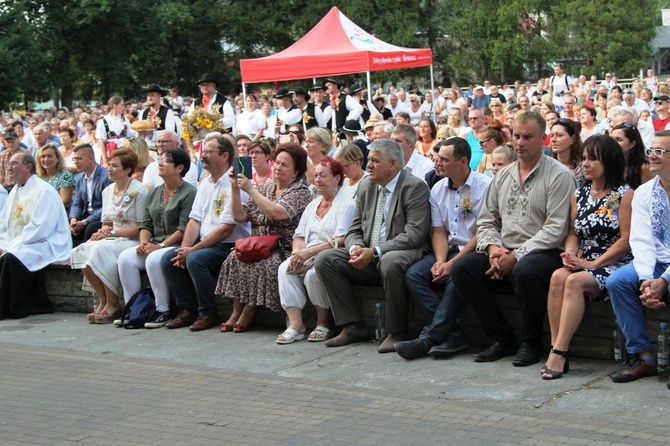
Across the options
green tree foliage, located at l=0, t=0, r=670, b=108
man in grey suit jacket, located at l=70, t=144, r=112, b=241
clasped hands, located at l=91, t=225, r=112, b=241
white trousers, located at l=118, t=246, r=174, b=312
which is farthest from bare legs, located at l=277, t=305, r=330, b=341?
green tree foliage, located at l=0, t=0, r=670, b=108

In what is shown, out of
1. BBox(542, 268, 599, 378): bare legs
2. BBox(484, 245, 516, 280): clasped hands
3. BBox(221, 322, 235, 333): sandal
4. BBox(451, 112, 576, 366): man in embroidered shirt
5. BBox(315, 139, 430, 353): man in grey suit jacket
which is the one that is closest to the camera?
BBox(542, 268, 599, 378): bare legs

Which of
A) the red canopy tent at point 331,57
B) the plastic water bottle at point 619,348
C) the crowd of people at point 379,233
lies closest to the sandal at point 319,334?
the crowd of people at point 379,233

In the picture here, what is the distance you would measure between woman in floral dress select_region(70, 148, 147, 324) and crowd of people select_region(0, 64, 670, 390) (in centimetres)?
2

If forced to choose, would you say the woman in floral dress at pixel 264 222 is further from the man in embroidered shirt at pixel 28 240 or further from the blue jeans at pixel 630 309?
the blue jeans at pixel 630 309

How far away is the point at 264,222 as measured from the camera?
901cm

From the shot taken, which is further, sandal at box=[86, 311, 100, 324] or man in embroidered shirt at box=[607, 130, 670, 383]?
sandal at box=[86, 311, 100, 324]

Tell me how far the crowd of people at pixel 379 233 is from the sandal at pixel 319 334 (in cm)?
3

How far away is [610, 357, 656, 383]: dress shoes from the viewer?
658 cm

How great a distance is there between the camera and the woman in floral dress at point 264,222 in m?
8.68

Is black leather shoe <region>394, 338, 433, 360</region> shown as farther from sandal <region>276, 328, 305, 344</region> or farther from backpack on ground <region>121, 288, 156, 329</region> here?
backpack on ground <region>121, 288, 156, 329</region>

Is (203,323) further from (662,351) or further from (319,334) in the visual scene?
(662,351)

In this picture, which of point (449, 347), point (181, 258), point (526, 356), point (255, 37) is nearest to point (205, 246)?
point (181, 258)

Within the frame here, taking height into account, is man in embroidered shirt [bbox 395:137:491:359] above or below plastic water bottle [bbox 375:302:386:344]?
above

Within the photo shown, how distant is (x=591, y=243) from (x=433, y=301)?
4.18ft
